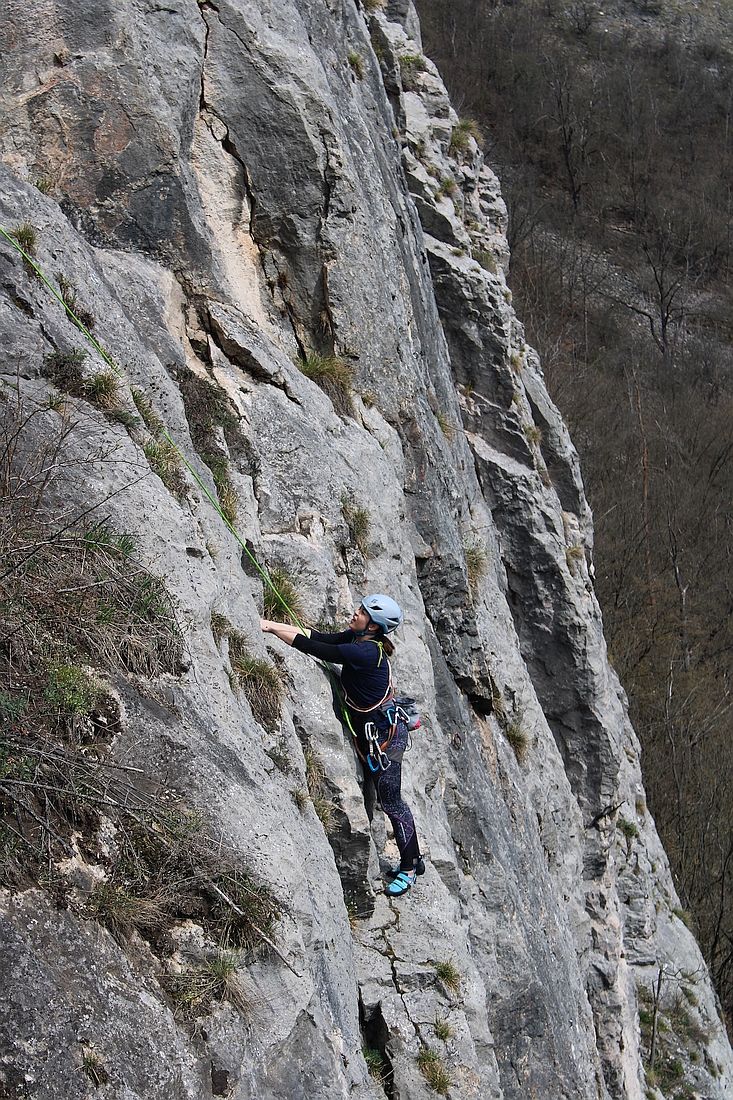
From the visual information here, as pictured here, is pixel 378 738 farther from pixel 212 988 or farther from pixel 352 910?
pixel 212 988

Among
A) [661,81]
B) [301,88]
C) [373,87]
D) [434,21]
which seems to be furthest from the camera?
[661,81]

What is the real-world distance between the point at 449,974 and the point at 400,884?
62 cm

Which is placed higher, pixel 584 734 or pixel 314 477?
pixel 314 477

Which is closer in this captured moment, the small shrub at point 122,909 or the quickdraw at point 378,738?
the small shrub at point 122,909

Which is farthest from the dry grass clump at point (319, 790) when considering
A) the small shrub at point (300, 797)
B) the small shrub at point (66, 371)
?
the small shrub at point (66, 371)

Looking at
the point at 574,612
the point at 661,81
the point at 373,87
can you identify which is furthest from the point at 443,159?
the point at 661,81

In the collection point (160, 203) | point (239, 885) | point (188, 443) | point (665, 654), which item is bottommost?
point (665, 654)

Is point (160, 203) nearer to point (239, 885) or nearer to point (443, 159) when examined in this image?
point (239, 885)

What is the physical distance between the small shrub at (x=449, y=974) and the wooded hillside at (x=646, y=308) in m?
14.9

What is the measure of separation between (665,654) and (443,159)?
1509cm

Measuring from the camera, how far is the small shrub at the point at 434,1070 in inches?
203

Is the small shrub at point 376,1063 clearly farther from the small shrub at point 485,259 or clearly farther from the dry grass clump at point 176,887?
the small shrub at point 485,259

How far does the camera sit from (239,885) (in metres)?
3.72

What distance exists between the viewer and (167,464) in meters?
4.89
